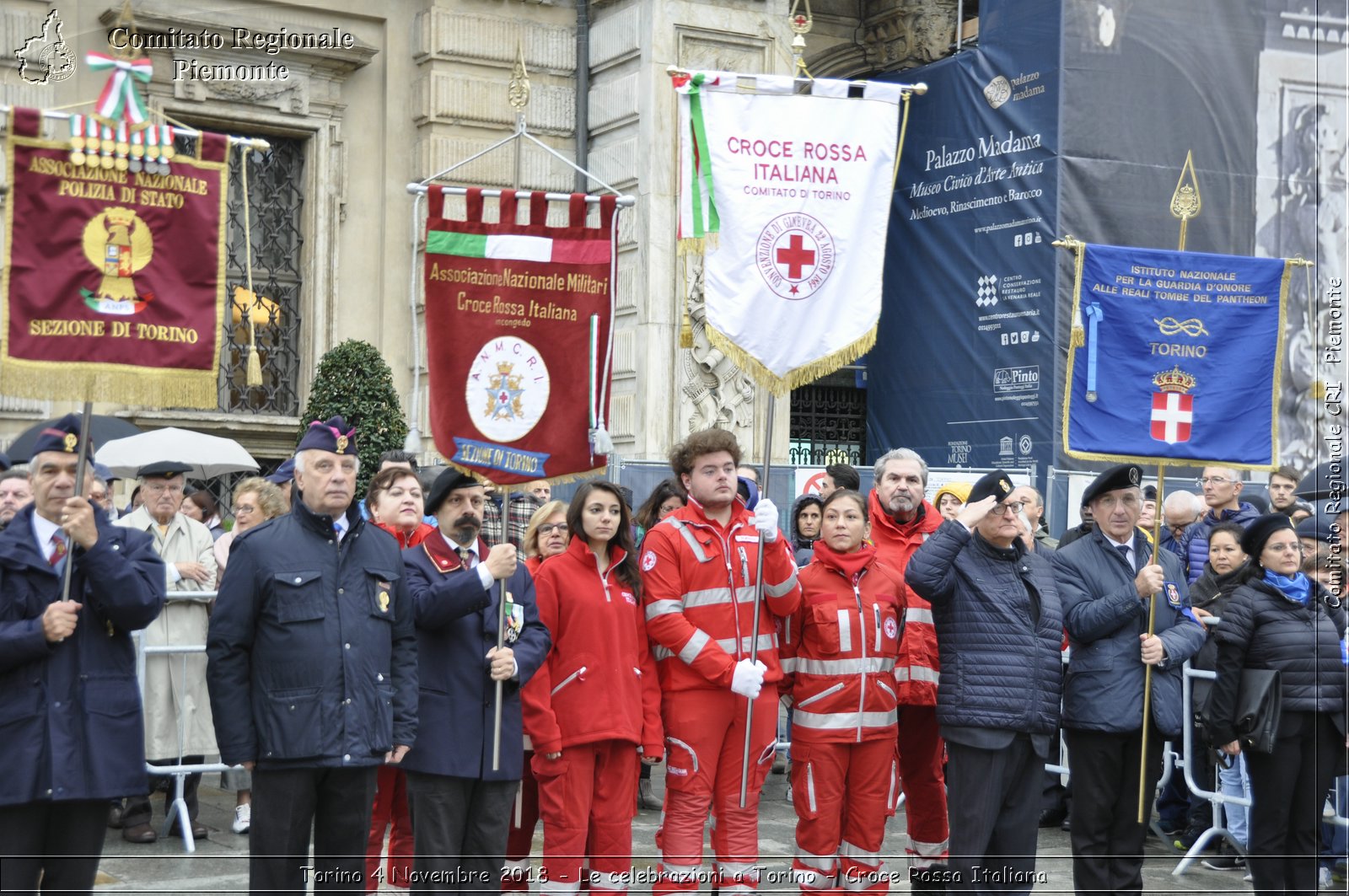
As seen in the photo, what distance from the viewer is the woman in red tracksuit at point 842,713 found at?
7.02m

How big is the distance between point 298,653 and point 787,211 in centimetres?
312

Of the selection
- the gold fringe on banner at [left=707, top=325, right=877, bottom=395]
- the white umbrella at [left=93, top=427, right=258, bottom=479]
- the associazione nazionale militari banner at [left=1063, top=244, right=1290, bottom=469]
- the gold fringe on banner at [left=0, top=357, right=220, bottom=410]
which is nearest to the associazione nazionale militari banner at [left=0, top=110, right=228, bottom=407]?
the gold fringe on banner at [left=0, top=357, right=220, bottom=410]

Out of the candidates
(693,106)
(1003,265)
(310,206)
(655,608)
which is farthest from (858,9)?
(655,608)

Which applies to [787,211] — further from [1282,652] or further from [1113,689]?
[1282,652]

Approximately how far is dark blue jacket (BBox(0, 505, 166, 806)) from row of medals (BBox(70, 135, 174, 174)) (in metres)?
1.28

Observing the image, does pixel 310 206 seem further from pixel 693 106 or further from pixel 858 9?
pixel 693 106

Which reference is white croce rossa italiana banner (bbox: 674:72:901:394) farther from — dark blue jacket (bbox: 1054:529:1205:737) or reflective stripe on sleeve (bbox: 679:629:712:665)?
dark blue jacket (bbox: 1054:529:1205:737)

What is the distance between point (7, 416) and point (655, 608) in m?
8.18

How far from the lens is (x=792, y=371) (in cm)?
745

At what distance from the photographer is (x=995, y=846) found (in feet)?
22.7

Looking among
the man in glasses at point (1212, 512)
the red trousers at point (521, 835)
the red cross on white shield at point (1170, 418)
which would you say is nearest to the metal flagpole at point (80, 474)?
the red trousers at point (521, 835)

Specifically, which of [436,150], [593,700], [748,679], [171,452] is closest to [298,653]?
[593,700]

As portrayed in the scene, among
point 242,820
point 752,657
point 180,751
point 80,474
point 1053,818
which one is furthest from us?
point 1053,818

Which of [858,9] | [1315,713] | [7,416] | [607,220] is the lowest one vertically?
[1315,713]
